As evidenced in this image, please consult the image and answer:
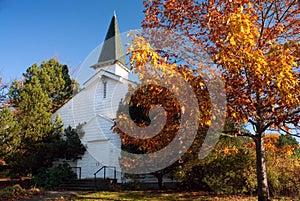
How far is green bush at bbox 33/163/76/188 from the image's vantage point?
14.3 meters

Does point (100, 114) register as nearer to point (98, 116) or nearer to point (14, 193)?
point (98, 116)

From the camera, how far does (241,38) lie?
5281mm

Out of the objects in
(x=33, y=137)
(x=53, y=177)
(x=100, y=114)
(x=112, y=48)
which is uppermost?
(x=112, y=48)

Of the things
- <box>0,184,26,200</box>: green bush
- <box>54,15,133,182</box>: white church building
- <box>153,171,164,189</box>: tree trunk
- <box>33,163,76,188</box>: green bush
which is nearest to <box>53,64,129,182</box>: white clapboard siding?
<box>54,15,133,182</box>: white church building

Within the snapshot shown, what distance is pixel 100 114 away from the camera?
56.2 feet

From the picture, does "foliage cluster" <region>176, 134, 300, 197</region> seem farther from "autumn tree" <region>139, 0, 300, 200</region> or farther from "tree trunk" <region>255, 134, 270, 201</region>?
"autumn tree" <region>139, 0, 300, 200</region>

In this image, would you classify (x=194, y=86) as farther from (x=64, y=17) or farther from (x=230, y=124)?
(x=64, y=17)

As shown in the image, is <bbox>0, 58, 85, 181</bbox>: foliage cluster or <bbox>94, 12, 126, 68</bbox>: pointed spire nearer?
<bbox>0, 58, 85, 181</bbox>: foliage cluster

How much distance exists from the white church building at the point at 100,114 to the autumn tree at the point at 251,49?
27.6ft

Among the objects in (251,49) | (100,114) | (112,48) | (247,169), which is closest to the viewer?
(251,49)

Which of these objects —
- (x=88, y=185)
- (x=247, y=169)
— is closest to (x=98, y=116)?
(x=88, y=185)

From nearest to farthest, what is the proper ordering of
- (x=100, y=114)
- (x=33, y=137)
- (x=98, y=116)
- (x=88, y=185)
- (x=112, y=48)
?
1. (x=88, y=185)
2. (x=33, y=137)
3. (x=98, y=116)
4. (x=100, y=114)
5. (x=112, y=48)

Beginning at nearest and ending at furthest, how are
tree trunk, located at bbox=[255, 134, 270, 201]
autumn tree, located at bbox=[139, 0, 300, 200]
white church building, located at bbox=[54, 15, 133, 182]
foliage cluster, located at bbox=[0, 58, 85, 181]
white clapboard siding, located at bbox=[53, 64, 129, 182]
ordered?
autumn tree, located at bbox=[139, 0, 300, 200] < tree trunk, located at bbox=[255, 134, 270, 201] < foliage cluster, located at bbox=[0, 58, 85, 181] < white church building, located at bbox=[54, 15, 133, 182] < white clapboard siding, located at bbox=[53, 64, 129, 182]

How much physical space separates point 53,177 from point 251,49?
12.4 meters
